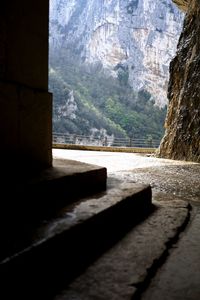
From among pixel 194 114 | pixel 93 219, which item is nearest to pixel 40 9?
pixel 93 219

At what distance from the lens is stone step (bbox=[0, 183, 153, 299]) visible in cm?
A: 107

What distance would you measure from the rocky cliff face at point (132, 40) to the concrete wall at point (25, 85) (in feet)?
154

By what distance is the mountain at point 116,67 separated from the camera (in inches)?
1774

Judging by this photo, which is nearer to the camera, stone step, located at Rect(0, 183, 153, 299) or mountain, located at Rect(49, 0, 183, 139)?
stone step, located at Rect(0, 183, 153, 299)

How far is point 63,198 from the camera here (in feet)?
6.11

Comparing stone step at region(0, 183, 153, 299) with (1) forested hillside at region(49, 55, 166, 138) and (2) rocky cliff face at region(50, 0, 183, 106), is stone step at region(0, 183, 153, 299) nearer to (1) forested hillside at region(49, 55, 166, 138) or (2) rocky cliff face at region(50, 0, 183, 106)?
(1) forested hillside at region(49, 55, 166, 138)

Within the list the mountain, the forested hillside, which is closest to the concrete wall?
the forested hillside

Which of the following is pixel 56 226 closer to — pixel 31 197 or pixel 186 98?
pixel 31 197

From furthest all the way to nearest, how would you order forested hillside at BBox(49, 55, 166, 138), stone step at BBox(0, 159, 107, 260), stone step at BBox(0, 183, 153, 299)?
1. forested hillside at BBox(49, 55, 166, 138)
2. stone step at BBox(0, 159, 107, 260)
3. stone step at BBox(0, 183, 153, 299)

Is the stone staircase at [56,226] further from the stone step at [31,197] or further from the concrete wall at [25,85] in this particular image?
the concrete wall at [25,85]

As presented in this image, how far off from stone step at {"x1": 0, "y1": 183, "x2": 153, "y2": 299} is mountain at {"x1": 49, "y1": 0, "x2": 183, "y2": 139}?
40893 mm

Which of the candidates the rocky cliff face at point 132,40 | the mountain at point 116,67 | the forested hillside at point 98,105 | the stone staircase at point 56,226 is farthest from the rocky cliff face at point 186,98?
the rocky cliff face at point 132,40

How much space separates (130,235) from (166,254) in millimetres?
278

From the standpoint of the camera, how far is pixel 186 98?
9078mm
